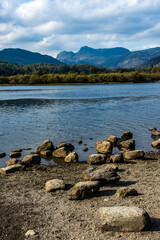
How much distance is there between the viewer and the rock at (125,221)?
1044cm

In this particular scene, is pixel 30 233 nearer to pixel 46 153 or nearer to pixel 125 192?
pixel 125 192

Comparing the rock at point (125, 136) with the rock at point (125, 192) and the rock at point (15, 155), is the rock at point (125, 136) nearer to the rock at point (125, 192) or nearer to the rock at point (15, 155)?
the rock at point (15, 155)

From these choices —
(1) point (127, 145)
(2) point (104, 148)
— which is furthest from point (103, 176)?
(1) point (127, 145)

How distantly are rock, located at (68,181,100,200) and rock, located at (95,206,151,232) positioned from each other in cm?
332

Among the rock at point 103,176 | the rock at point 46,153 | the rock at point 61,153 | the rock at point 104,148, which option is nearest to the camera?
the rock at point 103,176

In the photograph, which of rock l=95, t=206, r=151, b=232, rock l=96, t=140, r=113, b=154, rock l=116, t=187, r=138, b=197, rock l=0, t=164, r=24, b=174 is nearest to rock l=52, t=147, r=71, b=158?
rock l=96, t=140, r=113, b=154

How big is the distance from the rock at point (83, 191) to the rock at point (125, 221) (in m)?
3.32

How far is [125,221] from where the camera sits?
10.5 meters

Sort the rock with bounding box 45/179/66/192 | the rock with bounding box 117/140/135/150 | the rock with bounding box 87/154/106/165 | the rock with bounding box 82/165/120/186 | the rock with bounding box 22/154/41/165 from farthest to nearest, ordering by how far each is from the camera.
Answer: the rock with bounding box 117/140/135/150 → the rock with bounding box 22/154/41/165 → the rock with bounding box 87/154/106/165 → the rock with bounding box 82/165/120/186 → the rock with bounding box 45/179/66/192

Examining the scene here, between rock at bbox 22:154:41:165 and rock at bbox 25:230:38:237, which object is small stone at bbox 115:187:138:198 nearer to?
rock at bbox 25:230:38:237

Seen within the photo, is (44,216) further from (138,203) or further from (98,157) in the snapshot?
(98,157)

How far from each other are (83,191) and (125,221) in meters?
4.07

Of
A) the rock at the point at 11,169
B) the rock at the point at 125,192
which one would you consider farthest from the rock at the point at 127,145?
the rock at the point at 125,192

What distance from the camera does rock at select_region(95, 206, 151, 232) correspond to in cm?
1044
